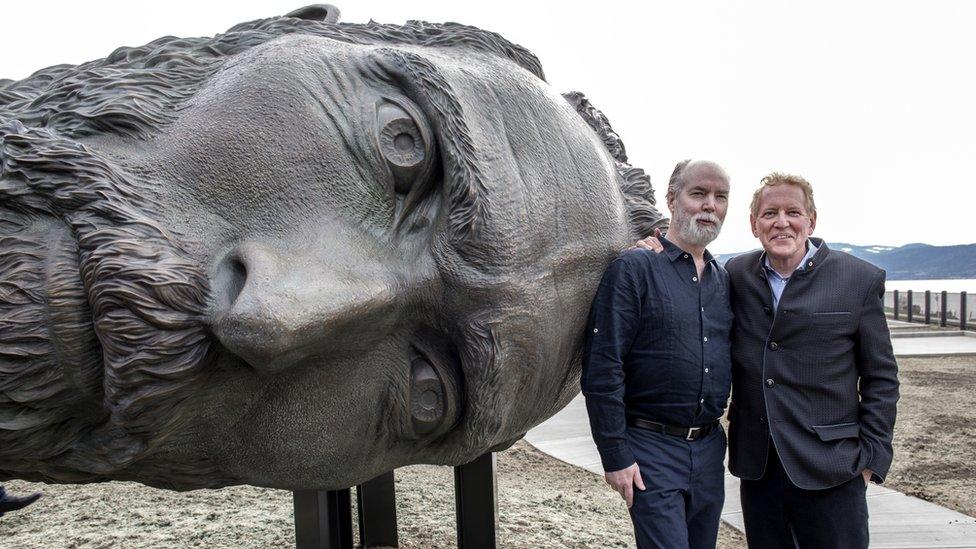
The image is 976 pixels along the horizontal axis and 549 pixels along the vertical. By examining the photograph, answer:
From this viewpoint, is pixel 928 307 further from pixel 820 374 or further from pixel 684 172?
pixel 684 172

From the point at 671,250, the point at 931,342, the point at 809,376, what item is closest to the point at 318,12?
the point at 671,250

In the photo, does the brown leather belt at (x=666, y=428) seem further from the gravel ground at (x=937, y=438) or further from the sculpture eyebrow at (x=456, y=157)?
the gravel ground at (x=937, y=438)

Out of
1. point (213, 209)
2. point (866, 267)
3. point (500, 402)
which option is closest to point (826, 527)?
point (866, 267)

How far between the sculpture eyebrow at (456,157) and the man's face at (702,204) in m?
0.89

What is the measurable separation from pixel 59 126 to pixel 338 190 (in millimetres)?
596

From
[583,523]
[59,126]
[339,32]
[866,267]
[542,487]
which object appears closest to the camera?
[59,126]

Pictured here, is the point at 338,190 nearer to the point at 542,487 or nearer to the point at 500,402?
the point at 500,402

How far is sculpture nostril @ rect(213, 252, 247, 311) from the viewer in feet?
5.17

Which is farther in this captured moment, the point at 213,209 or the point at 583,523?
the point at 583,523

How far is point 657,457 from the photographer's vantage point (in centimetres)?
235

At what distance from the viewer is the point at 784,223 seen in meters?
2.51

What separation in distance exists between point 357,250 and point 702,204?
116 cm

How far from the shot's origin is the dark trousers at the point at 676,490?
2309mm

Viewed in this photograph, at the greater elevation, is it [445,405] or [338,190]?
[338,190]
